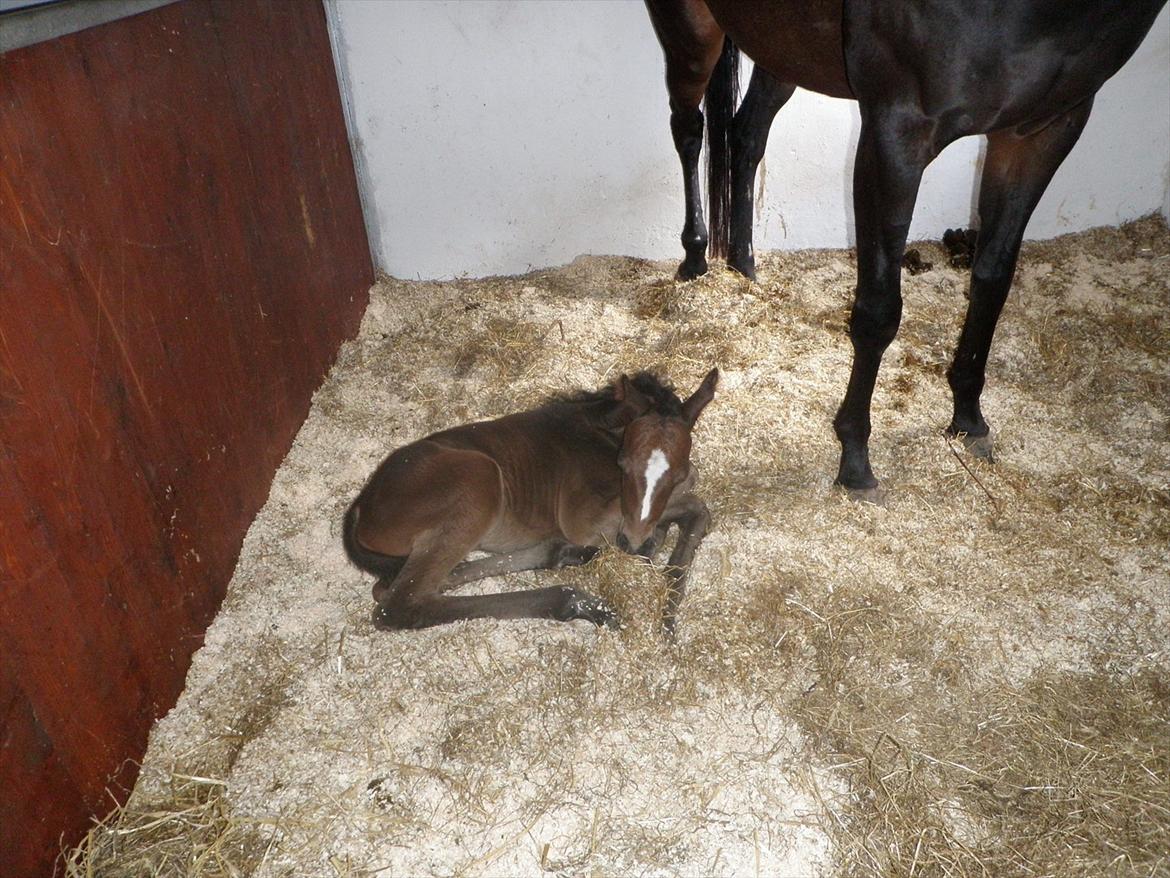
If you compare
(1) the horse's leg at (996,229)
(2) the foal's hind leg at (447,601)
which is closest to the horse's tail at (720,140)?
(1) the horse's leg at (996,229)

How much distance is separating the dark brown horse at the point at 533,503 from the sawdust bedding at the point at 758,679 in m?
0.09

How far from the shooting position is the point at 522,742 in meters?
1.96

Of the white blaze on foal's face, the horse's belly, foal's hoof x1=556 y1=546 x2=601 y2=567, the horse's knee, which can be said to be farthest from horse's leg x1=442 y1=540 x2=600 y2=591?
the horse's belly

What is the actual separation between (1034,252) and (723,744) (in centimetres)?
339

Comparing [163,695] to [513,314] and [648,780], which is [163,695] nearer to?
[648,780]

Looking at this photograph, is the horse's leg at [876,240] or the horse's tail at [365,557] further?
the horse's tail at [365,557]

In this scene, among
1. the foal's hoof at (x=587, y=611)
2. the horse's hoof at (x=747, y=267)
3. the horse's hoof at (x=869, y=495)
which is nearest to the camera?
the foal's hoof at (x=587, y=611)

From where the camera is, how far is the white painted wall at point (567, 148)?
3.76m

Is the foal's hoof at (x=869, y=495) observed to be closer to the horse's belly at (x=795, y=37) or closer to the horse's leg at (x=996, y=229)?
the horse's leg at (x=996, y=229)

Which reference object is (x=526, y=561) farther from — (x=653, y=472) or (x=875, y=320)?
(x=875, y=320)

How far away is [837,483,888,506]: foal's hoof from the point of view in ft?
8.63

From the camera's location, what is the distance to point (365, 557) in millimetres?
2305

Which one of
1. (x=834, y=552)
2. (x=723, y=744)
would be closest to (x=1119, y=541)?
(x=834, y=552)

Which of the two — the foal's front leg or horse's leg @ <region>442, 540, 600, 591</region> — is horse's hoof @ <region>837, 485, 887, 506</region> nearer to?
the foal's front leg
